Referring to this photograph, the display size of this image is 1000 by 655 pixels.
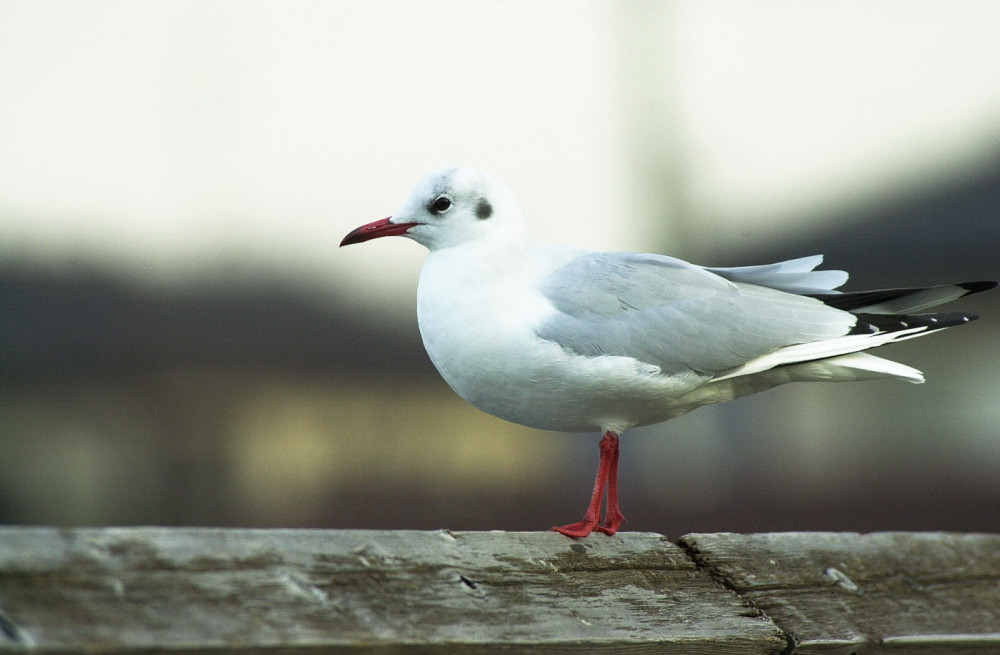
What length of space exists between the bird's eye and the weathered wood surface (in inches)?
33.8

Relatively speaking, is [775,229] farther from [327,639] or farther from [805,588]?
[327,639]

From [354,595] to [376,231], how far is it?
109 cm

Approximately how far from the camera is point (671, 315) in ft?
7.79

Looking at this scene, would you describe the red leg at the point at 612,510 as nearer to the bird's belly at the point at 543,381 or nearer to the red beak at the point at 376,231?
the bird's belly at the point at 543,381

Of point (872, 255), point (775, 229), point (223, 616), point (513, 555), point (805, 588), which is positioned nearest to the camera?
point (223, 616)

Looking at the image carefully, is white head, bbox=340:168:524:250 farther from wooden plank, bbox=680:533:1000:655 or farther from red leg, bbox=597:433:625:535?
wooden plank, bbox=680:533:1000:655

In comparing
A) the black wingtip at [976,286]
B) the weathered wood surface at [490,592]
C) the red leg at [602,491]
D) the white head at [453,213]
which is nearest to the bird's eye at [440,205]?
the white head at [453,213]

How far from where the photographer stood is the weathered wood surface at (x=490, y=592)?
1.22m

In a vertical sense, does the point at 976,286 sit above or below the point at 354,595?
above

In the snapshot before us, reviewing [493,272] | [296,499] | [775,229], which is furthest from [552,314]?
[775,229]

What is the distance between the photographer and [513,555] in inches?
65.4

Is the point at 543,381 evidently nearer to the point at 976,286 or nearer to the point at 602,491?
the point at 602,491

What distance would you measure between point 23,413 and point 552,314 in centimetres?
770

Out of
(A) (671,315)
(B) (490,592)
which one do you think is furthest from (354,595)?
(A) (671,315)
